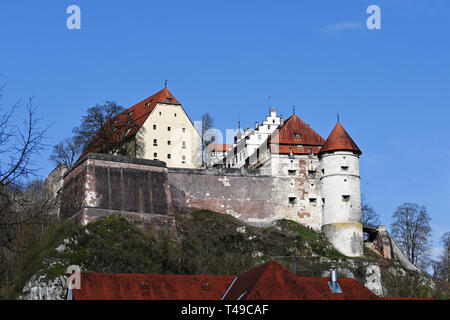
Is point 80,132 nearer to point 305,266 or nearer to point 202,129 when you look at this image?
point 202,129

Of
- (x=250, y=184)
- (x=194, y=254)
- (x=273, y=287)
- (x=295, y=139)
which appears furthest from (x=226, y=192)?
(x=273, y=287)

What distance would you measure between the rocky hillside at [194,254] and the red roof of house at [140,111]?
12843 mm

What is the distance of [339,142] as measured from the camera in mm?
65188

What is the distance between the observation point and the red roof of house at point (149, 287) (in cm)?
3634

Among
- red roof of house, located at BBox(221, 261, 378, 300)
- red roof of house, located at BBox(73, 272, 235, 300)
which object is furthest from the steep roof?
red roof of house, located at BBox(73, 272, 235, 300)

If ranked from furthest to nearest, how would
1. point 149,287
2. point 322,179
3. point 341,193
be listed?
point 322,179 < point 341,193 < point 149,287

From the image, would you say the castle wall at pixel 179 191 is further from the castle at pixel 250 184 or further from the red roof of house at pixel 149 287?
the red roof of house at pixel 149 287

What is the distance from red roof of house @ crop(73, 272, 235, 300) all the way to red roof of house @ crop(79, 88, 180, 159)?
31445 mm

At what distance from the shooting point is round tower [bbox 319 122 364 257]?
2462 inches

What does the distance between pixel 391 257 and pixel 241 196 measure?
1410cm

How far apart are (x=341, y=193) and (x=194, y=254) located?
592 inches

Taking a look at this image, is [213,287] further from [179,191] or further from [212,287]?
[179,191]
